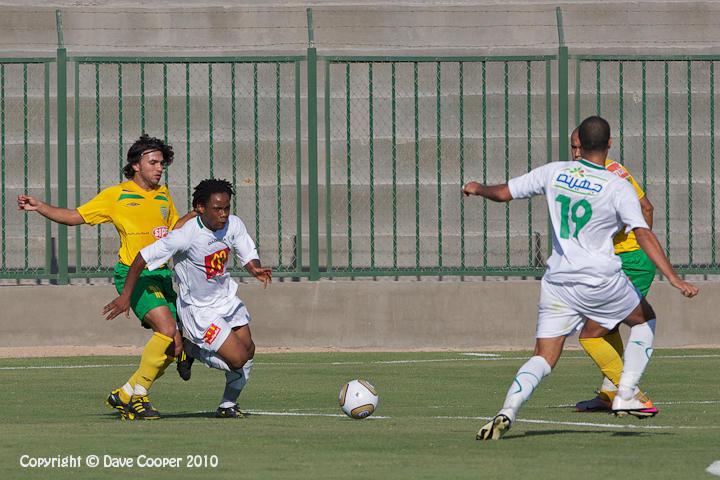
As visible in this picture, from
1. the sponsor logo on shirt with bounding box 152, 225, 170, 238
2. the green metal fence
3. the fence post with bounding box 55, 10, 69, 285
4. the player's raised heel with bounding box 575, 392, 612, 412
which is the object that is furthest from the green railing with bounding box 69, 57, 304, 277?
the player's raised heel with bounding box 575, 392, 612, 412

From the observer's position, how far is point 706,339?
14781mm

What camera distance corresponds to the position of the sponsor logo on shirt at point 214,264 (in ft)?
Result: 30.1

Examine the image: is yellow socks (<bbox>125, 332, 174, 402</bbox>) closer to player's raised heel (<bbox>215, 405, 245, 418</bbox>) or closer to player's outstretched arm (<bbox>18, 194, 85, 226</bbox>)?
player's raised heel (<bbox>215, 405, 245, 418</bbox>)

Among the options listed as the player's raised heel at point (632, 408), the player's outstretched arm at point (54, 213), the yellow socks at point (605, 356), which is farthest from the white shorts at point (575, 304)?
the player's outstretched arm at point (54, 213)

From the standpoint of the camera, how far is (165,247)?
9.10 meters

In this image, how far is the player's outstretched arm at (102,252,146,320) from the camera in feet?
29.2

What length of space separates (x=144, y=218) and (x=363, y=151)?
785 cm

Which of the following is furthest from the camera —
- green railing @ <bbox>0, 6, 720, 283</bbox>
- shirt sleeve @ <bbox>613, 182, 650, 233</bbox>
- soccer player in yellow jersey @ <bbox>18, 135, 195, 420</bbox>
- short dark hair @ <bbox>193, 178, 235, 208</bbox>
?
green railing @ <bbox>0, 6, 720, 283</bbox>

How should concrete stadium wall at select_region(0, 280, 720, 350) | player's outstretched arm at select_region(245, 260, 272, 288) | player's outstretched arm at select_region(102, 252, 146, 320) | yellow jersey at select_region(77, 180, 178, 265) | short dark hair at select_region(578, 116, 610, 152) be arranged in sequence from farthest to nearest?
1. concrete stadium wall at select_region(0, 280, 720, 350)
2. yellow jersey at select_region(77, 180, 178, 265)
3. player's outstretched arm at select_region(245, 260, 272, 288)
4. player's outstretched arm at select_region(102, 252, 146, 320)
5. short dark hair at select_region(578, 116, 610, 152)

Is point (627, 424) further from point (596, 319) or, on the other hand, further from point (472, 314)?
point (472, 314)

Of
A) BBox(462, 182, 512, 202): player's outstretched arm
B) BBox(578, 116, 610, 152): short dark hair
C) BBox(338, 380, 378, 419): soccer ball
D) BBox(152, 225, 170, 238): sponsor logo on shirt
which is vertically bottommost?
BBox(338, 380, 378, 419): soccer ball

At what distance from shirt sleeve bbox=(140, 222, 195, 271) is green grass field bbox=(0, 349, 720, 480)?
1.03 metres

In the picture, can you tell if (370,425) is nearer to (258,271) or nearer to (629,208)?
(258,271)

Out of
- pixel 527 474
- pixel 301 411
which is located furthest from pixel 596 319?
pixel 301 411
